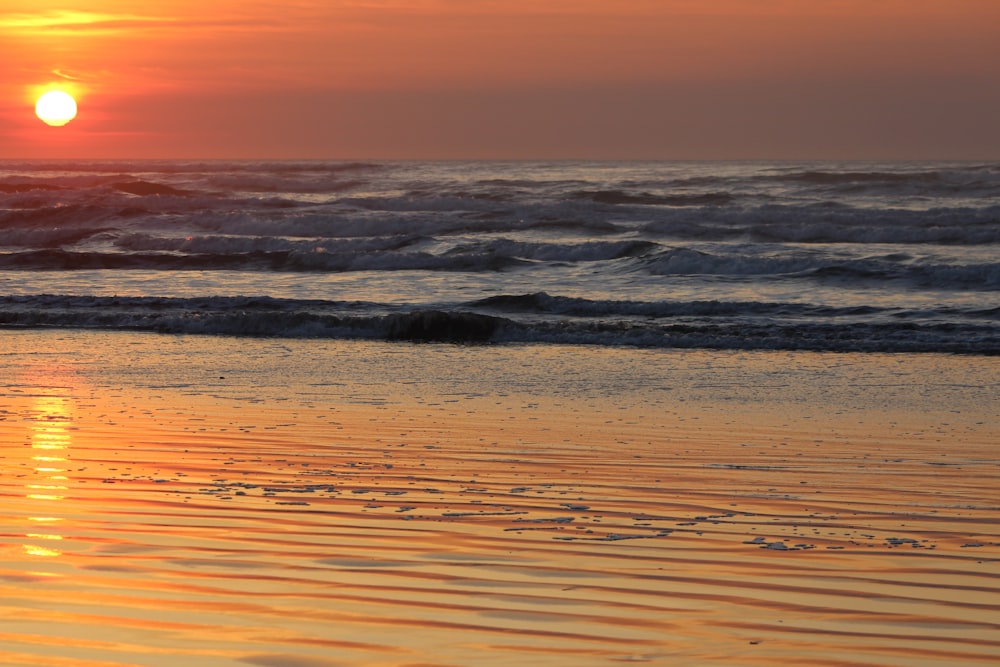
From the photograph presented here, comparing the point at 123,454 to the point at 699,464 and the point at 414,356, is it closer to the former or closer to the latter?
the point at 699,464

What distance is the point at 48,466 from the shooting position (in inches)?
245

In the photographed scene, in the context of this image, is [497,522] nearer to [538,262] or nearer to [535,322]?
[535,322]

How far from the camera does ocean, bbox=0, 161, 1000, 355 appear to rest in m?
13.7

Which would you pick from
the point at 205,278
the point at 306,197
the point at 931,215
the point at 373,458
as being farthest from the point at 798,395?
the point at 306,197

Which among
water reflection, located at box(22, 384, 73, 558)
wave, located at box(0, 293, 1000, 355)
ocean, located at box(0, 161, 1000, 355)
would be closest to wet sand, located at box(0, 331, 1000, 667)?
water reflection, located at box(22, 384, 73, 558)

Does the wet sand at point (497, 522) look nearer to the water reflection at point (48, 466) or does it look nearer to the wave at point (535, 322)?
the water reflection at point (48, 466)

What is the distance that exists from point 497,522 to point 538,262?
18.0 meters

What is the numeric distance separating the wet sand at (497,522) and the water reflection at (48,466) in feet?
0.10

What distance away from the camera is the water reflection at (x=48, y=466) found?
4684 millimetres

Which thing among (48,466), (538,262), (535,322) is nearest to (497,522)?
(48,466)

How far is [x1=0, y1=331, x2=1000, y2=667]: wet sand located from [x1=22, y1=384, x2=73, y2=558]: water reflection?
0.03 meters

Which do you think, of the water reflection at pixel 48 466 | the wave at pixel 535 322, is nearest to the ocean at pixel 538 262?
the wave at pixel 535 322

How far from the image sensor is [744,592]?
13.3ft

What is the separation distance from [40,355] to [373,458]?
6.23 m
